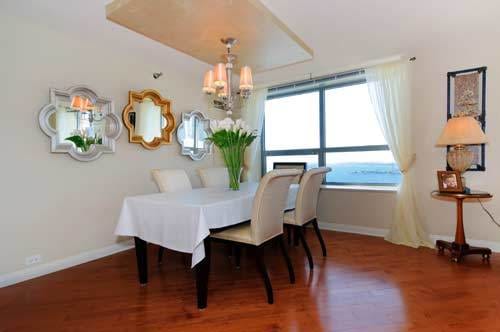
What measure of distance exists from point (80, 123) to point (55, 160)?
1.48ft

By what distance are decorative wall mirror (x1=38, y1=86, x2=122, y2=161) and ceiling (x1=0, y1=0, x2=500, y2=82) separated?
0.66 metres

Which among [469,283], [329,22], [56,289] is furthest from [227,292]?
[329,22]

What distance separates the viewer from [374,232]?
3574mm

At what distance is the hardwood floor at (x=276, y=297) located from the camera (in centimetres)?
170

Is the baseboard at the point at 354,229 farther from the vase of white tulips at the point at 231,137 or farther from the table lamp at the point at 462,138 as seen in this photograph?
the vase of white tulips at the point at 231,137

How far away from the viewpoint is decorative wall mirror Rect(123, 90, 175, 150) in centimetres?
325

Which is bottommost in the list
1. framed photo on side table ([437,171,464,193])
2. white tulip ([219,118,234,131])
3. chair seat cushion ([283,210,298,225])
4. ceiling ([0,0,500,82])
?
chair seat cushion ([283,210,298,225])

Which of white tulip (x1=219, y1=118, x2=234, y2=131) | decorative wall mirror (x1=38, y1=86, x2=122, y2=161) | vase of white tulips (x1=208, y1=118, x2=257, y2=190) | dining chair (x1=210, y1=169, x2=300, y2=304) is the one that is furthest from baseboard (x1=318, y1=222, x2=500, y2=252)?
decorative wall mirror (x1=38, y1=86, x2=122, y2=161)

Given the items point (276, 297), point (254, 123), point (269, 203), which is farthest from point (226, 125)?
point (254, 123)

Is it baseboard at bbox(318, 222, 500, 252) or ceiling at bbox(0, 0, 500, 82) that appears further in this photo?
baseboard at bbox(318, 222, 500, 252)

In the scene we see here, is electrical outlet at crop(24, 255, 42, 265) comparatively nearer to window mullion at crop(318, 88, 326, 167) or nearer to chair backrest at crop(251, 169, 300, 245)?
chair backrest at crop(251, 169, 300, 245)

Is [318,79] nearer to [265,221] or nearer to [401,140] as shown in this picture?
[401,140]

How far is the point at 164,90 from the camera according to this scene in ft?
12.2

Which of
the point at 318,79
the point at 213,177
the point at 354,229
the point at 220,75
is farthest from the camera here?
the point at 318,79
